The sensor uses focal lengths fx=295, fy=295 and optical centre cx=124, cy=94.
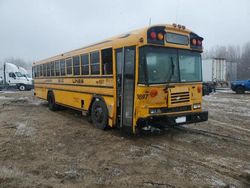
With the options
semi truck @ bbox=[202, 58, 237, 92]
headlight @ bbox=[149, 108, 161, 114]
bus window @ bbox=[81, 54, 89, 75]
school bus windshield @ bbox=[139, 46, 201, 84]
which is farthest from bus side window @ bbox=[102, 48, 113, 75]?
semi truck @ bbox=[202, 58, 237, 92]

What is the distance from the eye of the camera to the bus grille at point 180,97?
7723mm

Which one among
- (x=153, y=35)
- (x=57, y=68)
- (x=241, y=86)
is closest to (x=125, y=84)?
(x=153, y=35)

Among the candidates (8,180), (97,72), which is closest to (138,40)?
(97,72)

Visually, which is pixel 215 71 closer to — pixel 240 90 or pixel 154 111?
pixel 240 90

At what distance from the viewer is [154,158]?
6441mm

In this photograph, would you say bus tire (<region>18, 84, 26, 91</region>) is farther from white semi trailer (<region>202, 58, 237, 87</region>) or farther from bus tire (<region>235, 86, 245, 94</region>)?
bus tire (<region>235, 86, 245, 94</region>)

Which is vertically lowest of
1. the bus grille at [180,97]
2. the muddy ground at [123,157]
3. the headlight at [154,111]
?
the muddy ground at [123,157]

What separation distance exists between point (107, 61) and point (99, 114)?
68.4 inches

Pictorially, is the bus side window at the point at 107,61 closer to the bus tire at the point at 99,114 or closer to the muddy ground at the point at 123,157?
the bus tire at the point at 99,114

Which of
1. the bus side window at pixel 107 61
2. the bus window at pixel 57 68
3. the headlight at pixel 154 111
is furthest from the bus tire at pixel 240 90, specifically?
the headlight at pixel 154 111

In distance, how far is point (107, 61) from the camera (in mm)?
8805

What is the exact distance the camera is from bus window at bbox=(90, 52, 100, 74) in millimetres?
9341

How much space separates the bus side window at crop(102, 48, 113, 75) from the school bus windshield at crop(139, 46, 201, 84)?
4.88 feet

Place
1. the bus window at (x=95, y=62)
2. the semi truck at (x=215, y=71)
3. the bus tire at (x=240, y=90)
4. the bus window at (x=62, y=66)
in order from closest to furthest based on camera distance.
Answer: the bus window at (x=95, y=62), the bus window at (x=62, y=66), the bus tire at (x=240, y=90), the semi truck at (x=215, y=71)
